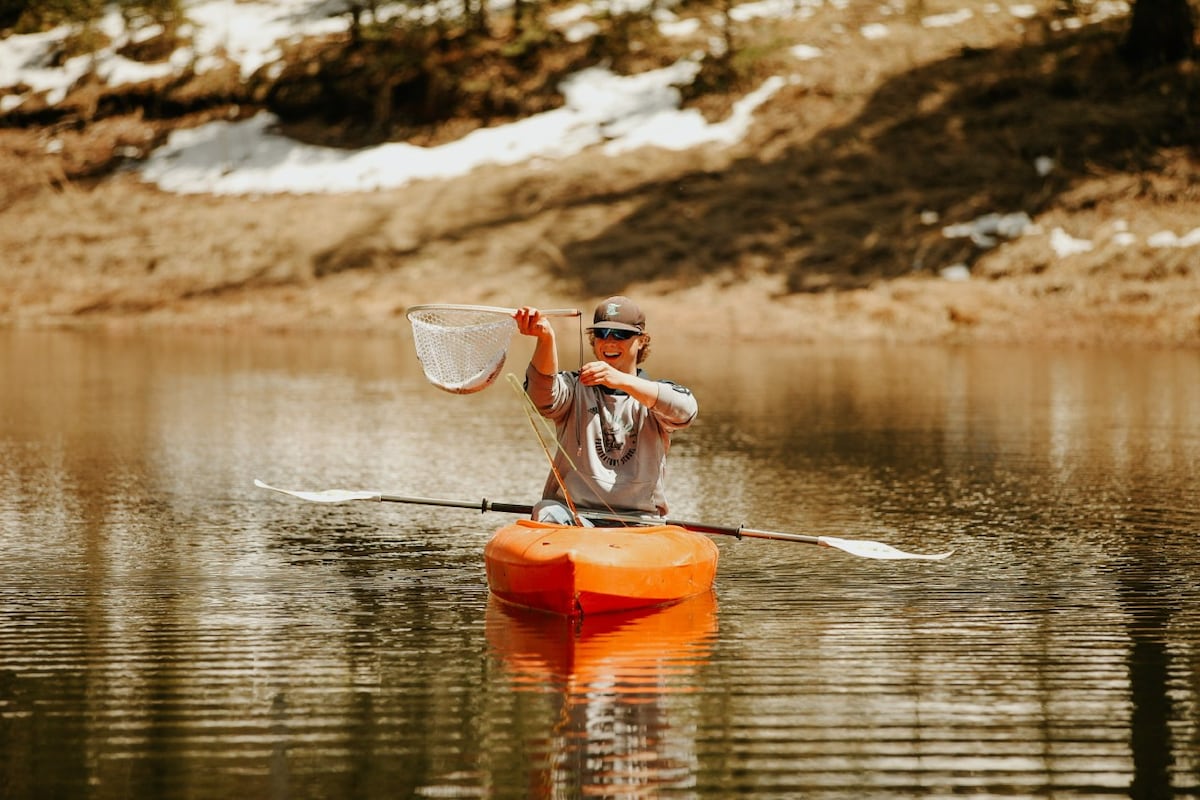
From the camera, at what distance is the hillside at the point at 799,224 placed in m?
33.6

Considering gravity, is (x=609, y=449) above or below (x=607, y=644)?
above

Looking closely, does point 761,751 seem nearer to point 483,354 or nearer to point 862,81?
point 483,354

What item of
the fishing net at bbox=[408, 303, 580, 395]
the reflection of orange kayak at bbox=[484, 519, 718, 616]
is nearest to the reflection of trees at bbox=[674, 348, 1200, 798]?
the reflection of orange kayak at bbox=[484, 519, 718, 616]

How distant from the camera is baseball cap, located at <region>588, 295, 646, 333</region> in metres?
9.84

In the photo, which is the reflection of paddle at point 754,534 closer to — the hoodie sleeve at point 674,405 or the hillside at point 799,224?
the hoodie sleeve at point 674,405

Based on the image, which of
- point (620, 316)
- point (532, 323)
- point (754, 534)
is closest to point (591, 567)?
point (532, 323)

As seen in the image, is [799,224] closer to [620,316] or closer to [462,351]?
[462,351]

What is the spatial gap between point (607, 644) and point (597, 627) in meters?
0.43

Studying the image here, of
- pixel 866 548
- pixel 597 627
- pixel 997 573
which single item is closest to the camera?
pixel 597 627

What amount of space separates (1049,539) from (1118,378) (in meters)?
13.7

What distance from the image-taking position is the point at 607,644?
9.00 meters

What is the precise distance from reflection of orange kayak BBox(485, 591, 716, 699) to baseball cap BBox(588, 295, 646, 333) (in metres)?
1.61

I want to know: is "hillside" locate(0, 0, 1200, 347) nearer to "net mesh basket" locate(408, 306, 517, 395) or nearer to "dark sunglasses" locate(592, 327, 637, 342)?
"net mesh basket" locate(408, 306, 517, 395)

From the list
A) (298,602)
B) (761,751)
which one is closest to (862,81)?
(298,602)
